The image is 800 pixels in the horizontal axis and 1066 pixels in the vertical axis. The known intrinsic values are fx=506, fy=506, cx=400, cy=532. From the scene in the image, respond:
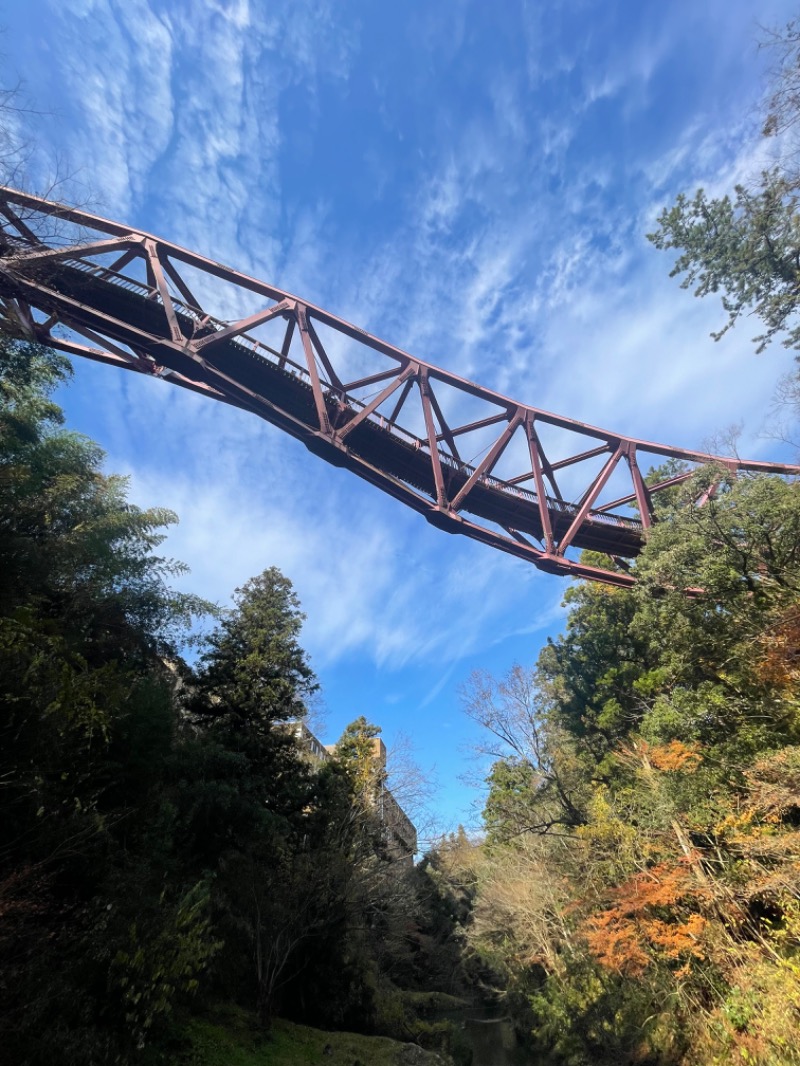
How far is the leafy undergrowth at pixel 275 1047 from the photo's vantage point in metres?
7.47

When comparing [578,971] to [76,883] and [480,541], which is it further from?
[76,883]

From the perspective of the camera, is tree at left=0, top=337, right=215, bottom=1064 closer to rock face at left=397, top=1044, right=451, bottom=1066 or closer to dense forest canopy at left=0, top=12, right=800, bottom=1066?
dense forest canopy at left=0, top=12, right=800, bottom=1066

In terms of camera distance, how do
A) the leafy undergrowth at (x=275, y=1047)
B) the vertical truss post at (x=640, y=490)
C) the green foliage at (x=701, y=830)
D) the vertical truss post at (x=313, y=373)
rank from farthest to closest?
the vertical truss post at (x=640, y=490) < the vertical truss post at (x=313, y=373) < the green foliage at (x=701, y=830) < the leafy undergrowth at (x=275, y=1047)

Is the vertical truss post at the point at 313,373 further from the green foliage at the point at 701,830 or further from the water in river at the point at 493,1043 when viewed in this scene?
the water in river at the point at 493,1043

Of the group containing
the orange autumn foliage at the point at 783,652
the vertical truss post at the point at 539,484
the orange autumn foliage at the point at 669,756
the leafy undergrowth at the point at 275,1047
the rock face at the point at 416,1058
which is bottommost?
the rock face at the point at 416,1058

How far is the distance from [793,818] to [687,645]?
3785mm

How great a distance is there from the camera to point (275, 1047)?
9.12 meters

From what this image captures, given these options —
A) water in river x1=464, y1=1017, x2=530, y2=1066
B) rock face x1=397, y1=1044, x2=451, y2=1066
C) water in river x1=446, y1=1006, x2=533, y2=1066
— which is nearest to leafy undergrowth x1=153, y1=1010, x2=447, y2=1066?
rock face x1=397, y1=1044, x2=451, y2=1066

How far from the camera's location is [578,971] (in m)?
14.0

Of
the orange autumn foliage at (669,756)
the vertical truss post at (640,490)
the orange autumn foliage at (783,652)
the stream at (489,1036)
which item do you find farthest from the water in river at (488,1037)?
the vertical truss post at (640,490)

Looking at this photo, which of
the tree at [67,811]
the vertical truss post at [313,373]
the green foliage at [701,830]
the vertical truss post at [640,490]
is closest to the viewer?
the tree at [67,811]

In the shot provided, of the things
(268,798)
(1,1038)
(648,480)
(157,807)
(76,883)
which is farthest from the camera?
(648,480)

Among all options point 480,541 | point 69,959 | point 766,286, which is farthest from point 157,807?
point 766,286

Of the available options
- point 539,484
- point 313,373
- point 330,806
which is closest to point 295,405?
point 313,373
